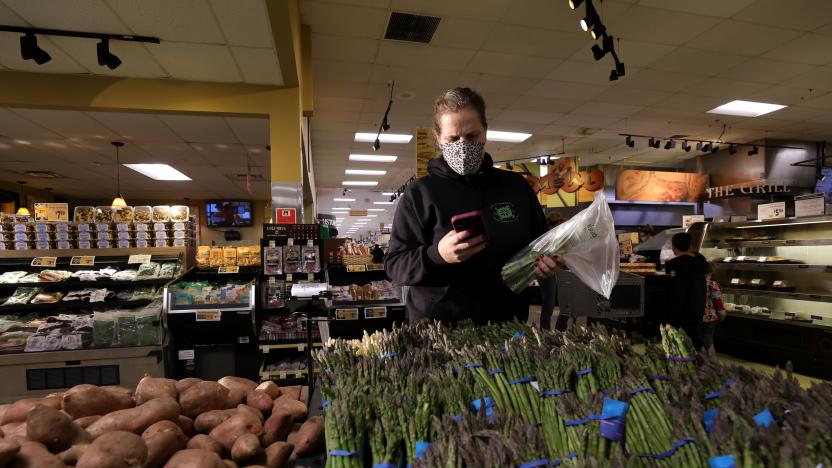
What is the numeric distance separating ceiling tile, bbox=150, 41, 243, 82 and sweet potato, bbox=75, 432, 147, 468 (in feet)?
12.7

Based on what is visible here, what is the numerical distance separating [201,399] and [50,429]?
1.18 feet

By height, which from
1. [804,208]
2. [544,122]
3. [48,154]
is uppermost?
[544,122]

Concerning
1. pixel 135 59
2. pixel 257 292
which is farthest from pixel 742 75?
pixel 135 59

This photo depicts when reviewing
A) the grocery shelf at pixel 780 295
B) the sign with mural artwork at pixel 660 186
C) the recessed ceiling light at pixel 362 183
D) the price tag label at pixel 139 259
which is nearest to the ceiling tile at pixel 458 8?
the price tag label at pixel 139 259

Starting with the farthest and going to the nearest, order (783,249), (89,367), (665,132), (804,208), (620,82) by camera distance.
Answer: (665,132) → (620,82) → (783,249) → (804,208) → (89,367)

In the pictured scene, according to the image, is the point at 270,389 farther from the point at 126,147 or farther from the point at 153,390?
the point at 126,147

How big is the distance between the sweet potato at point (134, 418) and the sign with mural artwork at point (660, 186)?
1217cm

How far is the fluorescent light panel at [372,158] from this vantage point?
11531 millimetres

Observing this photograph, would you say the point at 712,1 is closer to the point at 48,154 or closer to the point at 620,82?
the point at 620,82

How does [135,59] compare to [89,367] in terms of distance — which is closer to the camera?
[89,367]

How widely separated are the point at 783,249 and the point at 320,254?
5.87 metres

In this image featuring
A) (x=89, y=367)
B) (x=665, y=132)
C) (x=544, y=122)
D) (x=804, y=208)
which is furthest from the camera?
(x=665, y=132)

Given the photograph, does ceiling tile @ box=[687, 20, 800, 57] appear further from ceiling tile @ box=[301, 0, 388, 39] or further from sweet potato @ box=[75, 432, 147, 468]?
sweet potato @ box=[75, 432, 147, 468]

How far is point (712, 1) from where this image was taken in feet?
14.9
